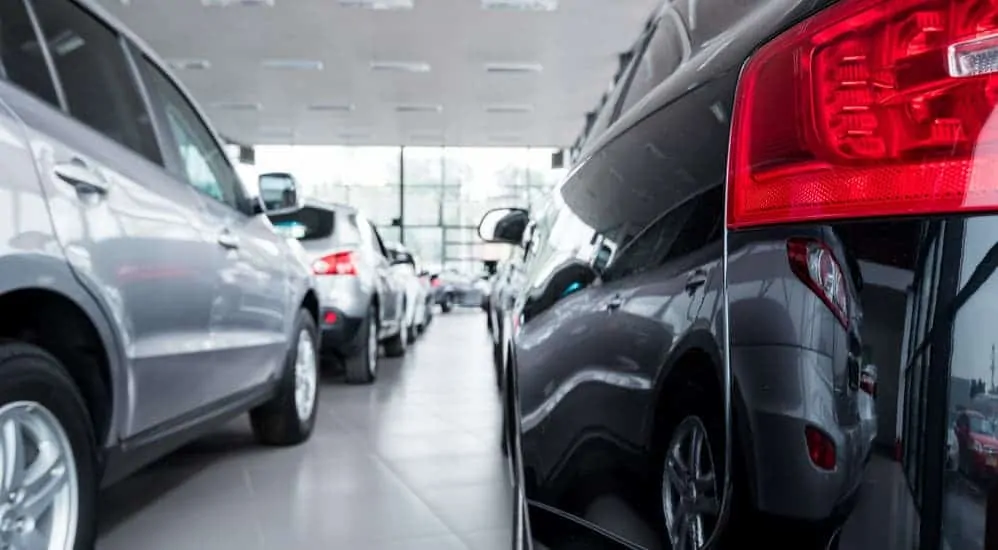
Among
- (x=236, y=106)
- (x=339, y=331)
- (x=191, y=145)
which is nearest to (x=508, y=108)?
(x=236, y=106)

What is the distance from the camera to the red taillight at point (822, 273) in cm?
105

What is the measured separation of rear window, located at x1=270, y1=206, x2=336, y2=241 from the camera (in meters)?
7.61

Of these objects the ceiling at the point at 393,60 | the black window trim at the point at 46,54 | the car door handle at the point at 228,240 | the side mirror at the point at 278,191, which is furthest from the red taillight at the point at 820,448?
the ceiling at the point at 393,60

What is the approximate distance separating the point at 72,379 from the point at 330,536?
1.34 m

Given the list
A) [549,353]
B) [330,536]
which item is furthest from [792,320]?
[330,536]

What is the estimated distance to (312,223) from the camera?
7.75m

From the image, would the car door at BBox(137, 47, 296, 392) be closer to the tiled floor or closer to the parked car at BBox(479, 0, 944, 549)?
the tiled floor

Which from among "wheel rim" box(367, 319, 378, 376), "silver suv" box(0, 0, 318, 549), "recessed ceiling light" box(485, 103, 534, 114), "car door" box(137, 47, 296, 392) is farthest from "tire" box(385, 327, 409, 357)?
"recessed ceiling light" box(485, 103, 534, 114)

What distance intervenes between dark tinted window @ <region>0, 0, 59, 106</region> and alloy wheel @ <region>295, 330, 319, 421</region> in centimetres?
252

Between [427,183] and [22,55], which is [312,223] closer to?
[22,55]

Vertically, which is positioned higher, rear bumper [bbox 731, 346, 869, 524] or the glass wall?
the glass wall

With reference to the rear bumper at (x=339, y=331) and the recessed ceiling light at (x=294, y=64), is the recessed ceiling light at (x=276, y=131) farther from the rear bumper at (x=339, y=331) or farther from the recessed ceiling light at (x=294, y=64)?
the rear bumper at (x=339, y=331)

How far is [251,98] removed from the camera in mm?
21531

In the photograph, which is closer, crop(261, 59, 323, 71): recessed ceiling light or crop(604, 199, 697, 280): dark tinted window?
crop(604, 199, 697, 280): dark tinted window
